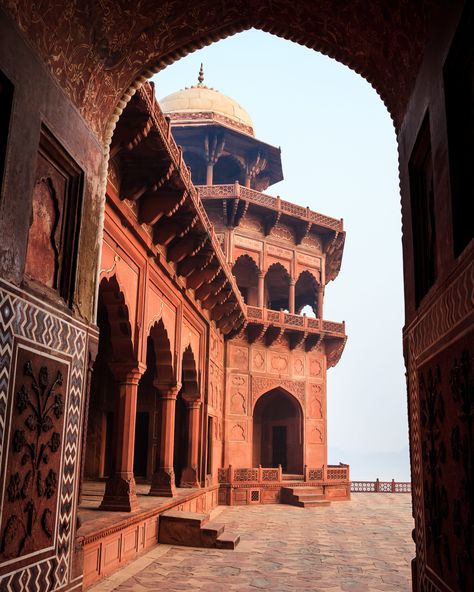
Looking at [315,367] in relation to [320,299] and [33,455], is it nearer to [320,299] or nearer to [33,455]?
[320,299]

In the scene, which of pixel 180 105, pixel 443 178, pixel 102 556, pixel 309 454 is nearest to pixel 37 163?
pixel 443 178

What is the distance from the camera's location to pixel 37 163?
4.23 m

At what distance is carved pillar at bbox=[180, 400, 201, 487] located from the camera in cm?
1341

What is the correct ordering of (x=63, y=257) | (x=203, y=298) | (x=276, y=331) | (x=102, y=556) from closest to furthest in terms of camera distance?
(x=63, y=257) < (x=102, y=556) < (x=203, y=298) < (x=276, y=331)

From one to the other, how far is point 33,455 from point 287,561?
573 centimetres

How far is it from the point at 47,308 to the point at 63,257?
0.59 meters

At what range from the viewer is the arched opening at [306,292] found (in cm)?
2093

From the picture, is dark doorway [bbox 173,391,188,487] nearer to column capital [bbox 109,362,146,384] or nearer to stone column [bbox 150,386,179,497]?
stone column [bbox 150,386,179,497]

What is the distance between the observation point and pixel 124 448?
8828 millimetres

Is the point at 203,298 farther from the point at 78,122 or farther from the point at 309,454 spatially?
the point at 78,122

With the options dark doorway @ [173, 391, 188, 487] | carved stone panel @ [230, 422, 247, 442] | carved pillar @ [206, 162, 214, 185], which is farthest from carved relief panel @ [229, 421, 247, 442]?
carved pillar @ [206, 162, 214, 185]

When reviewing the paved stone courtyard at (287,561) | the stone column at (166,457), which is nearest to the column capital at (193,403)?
the stone column at (166,457)

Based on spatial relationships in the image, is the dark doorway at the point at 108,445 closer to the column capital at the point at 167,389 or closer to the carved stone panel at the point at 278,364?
the column capital at the point at 167,389

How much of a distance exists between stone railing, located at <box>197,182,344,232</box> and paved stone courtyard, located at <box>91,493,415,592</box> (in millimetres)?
8998
